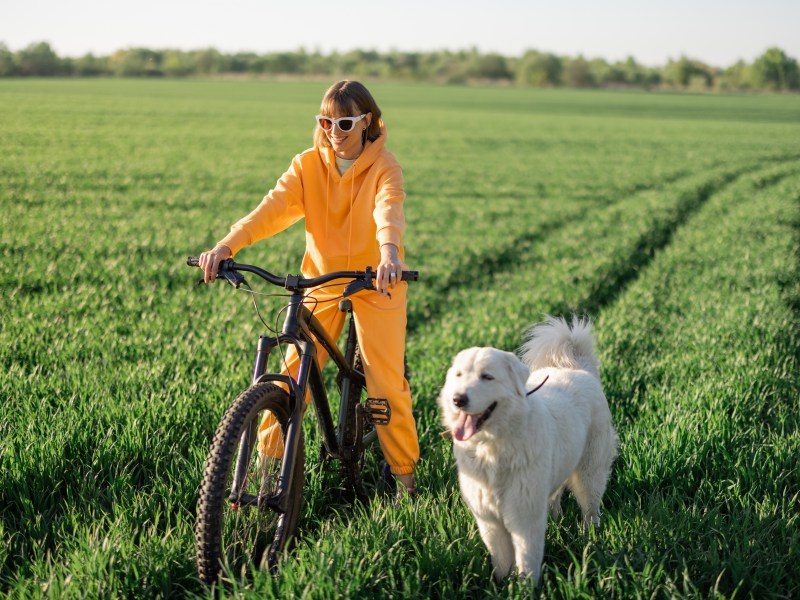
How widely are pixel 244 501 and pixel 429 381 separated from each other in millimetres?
3163

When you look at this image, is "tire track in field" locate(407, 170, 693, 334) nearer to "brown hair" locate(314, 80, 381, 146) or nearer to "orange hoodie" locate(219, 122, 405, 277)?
"orange hoodie" locate(219, 122, 405, 277)

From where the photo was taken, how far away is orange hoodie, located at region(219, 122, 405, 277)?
4.21 metres

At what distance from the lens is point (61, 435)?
4.64 metres

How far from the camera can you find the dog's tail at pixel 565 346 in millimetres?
4520

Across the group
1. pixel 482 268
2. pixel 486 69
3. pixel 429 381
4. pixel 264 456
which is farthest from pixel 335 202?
pixel 486 69

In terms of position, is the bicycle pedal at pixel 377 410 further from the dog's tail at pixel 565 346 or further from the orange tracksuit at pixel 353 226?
the dog's tail at pixel 565 346

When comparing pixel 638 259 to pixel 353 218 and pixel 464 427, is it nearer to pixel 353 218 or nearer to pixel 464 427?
pixel 353 218

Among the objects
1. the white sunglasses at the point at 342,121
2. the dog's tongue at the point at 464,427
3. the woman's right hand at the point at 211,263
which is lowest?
the dog's tongue at the point at 464,427

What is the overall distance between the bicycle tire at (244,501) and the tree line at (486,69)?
130218 millimetres

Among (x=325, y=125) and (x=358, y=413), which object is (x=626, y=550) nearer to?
(x=358, y=413)

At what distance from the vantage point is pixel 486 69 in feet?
550

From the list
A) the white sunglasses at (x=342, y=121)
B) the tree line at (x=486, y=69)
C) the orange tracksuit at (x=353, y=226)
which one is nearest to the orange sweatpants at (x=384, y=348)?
the orange tracksuit at (x=353, y=226)

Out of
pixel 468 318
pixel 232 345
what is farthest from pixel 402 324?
pixel 468 318

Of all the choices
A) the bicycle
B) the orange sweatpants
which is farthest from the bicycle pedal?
the bicycle
